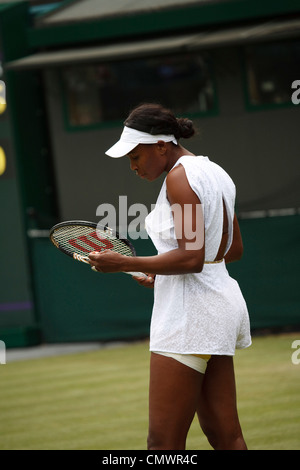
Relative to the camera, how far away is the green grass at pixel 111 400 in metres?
5.76

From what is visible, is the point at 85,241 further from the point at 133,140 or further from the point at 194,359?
the point at 194,359

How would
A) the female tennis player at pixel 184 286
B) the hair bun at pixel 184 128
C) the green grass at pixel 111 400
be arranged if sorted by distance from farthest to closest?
the green grass at pixel 111 400
the hair bun at pixel 184 128
the female tennis player at pixel 184 286

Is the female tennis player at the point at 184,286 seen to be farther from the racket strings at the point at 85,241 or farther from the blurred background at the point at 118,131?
the blurred background at the point at 118,131

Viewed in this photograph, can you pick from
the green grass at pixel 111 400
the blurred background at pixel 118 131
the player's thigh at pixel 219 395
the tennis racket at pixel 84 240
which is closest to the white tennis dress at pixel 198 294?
the player's thigh at pixel 219 395

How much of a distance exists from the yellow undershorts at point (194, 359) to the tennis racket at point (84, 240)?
584 millimetres

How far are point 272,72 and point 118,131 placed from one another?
6.44 ft

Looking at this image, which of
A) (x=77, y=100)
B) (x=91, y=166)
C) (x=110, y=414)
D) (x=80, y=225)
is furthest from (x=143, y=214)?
(x=80, y=225)

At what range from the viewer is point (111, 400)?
7125 mm

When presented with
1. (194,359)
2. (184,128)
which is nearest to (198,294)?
(194,359)

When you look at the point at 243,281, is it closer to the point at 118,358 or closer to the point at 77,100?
the point at 118,358

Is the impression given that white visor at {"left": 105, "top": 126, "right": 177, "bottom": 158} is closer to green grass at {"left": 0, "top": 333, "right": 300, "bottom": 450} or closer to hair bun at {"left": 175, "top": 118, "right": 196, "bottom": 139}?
hair bun at {"left": 175, "top": 118, "right": 196, "bottom": 139}

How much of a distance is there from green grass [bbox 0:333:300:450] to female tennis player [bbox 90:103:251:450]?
6.02 feet

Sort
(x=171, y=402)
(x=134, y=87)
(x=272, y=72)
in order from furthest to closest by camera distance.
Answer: (x=134, y=87) → (x=272, y=72) → (x=171, y=402)

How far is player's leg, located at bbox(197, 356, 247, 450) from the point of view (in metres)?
3.59
